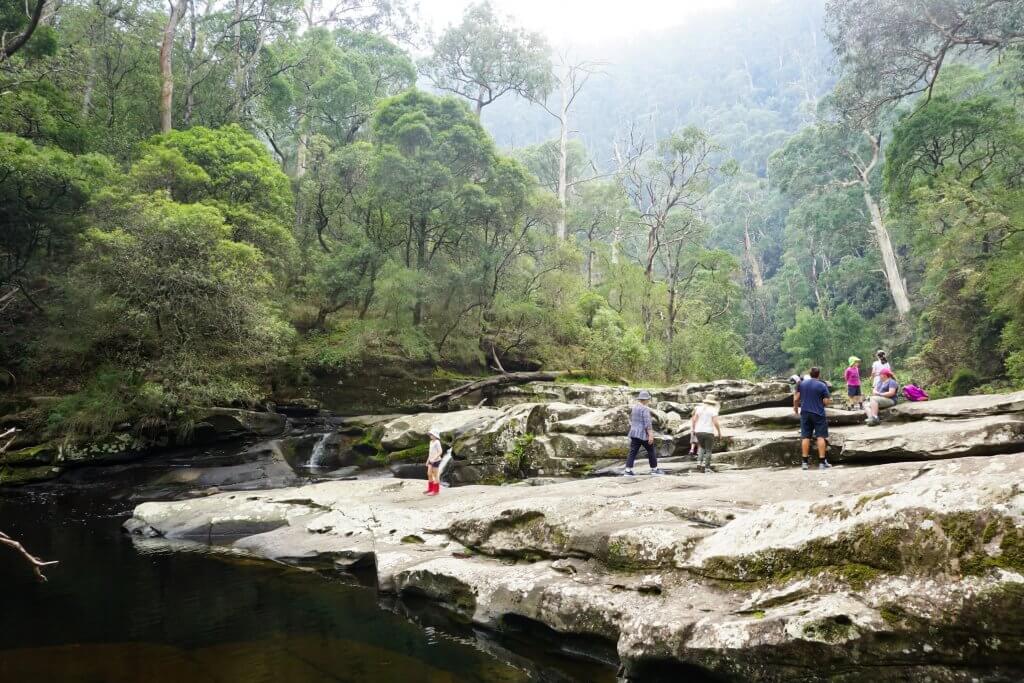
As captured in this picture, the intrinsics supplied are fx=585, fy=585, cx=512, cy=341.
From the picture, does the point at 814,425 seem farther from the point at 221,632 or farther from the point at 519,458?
the point at 221,632

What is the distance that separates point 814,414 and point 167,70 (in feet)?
93.1

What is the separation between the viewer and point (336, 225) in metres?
28.5

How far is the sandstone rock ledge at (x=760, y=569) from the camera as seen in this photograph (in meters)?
4.04

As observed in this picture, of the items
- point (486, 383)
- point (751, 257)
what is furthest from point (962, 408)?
point (751, 257)

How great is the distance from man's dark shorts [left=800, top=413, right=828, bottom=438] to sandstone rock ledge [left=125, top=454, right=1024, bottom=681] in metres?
2.18

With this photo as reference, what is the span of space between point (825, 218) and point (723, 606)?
55.4 metres

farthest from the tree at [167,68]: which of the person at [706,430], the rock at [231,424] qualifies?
the person at [706,430]

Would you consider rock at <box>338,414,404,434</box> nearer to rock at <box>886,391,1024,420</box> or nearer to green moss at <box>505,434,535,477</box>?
green moss at <box>505,434,535,477</box>

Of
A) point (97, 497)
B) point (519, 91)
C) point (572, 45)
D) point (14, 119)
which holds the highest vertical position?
point (572, 45)

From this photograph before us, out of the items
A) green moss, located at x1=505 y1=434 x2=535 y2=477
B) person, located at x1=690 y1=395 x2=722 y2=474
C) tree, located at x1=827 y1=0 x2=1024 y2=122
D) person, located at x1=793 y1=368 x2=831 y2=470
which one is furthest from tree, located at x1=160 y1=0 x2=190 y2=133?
tree, located at x1=827 y1=0 x2=1024 y2=122

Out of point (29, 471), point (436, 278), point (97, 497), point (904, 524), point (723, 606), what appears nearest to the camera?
point (904, 524)

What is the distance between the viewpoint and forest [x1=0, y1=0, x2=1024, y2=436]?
1695cm

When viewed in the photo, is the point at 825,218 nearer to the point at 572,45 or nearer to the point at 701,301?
the point at 701,301

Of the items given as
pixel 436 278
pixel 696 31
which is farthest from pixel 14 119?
pixel 696 31
